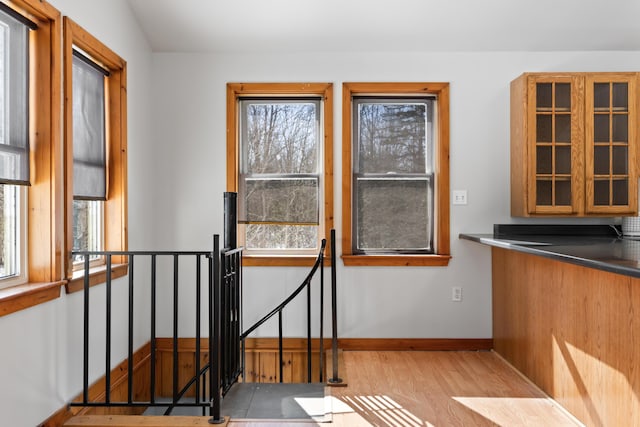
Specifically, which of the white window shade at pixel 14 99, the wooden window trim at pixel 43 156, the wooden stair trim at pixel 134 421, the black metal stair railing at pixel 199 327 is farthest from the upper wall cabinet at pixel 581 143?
the white window shade at pixel 14 99

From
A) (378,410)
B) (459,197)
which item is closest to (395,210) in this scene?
(459,197)

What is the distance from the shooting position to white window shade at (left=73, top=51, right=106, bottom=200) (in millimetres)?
3113

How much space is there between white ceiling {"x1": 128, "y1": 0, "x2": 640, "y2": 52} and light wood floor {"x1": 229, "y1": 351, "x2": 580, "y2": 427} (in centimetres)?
234

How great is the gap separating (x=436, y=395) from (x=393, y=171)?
1.79 metres

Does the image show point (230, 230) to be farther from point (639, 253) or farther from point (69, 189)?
point (639, 253)

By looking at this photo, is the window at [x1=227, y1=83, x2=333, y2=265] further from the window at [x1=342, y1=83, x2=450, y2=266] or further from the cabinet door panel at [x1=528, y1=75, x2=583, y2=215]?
the cabinet door panel at [x1=528, y1=75, x2=583, y2=215]

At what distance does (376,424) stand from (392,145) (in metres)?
2.24

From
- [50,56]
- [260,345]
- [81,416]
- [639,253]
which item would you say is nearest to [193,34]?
[50,56]

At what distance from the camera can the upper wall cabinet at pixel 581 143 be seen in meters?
3.83

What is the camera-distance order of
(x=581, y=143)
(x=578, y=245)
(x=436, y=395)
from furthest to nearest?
(x=581, y=143) → (x=436, y=395) → (x=578, y=245)

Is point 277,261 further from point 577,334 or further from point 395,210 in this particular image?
point 577,334

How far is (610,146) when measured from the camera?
3.84m

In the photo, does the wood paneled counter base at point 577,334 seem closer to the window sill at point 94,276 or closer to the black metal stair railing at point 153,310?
the black metal stair railing at point 153,310

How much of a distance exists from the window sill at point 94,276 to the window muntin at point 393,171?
5.72ft
